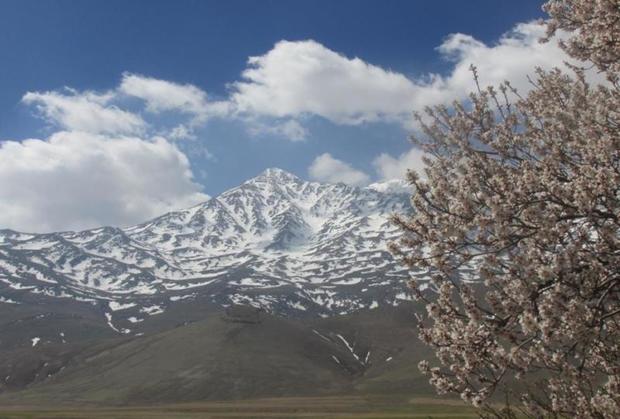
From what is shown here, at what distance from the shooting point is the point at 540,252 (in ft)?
28.2

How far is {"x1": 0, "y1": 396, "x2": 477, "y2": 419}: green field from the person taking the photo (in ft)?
437

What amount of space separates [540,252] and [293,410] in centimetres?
14740

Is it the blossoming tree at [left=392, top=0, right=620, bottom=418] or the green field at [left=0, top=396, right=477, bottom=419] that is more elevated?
the blossoming tree at [left=392, top=0, right=620, bottom=418]

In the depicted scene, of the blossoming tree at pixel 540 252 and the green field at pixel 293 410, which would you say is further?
the green field at pixel 293 410

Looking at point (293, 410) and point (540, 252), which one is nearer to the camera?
point (540, 252)

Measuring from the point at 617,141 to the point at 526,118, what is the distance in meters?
3.71

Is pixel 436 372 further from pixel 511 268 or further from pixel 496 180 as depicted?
pixel 496 180

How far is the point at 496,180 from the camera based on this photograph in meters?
9.45

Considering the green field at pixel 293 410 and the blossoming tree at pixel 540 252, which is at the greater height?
the blossoming tree at pixel 540 252

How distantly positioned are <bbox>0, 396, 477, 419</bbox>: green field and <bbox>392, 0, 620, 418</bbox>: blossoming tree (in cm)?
11686

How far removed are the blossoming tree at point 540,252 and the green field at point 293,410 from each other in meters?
117

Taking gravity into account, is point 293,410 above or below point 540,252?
below

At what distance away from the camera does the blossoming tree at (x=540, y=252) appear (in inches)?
322

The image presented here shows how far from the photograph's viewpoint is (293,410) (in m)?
147
